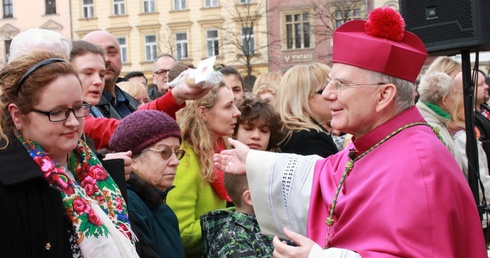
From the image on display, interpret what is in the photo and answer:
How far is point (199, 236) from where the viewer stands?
12.9ft

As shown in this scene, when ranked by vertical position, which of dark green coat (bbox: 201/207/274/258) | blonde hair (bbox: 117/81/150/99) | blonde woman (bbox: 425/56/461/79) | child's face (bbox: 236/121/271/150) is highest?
blonde woman (bbox: 425/56/461/79)

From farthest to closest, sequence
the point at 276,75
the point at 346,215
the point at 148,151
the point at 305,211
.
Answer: the point at 276,75 → the point at 148,151 → the point at 305,211 → the point at 346,215

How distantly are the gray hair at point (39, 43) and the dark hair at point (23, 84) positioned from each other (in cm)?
51

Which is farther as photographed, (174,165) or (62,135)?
(174,165)

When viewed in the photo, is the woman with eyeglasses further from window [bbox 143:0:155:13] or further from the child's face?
window [bbox 143:0:155:13]

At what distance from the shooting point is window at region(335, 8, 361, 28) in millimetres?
30344

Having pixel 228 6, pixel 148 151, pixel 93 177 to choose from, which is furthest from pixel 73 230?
pixel 228 6

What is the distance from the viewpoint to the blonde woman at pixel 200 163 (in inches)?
158

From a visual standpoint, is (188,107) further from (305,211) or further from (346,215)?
(346,215)

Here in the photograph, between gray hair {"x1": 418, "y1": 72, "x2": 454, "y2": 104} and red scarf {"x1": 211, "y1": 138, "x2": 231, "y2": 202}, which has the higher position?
gray hair {"x1": 418, "y1": 72, "x2": 454, "y2": 104}

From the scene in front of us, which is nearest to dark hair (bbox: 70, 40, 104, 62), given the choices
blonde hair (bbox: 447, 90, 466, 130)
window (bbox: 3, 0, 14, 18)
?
blonde hair (bbox: 447, 90, 466, 130)

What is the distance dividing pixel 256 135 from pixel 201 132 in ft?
1.44

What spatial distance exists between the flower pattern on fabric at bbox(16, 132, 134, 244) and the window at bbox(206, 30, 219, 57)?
35329mm

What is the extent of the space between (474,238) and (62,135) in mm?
1648
